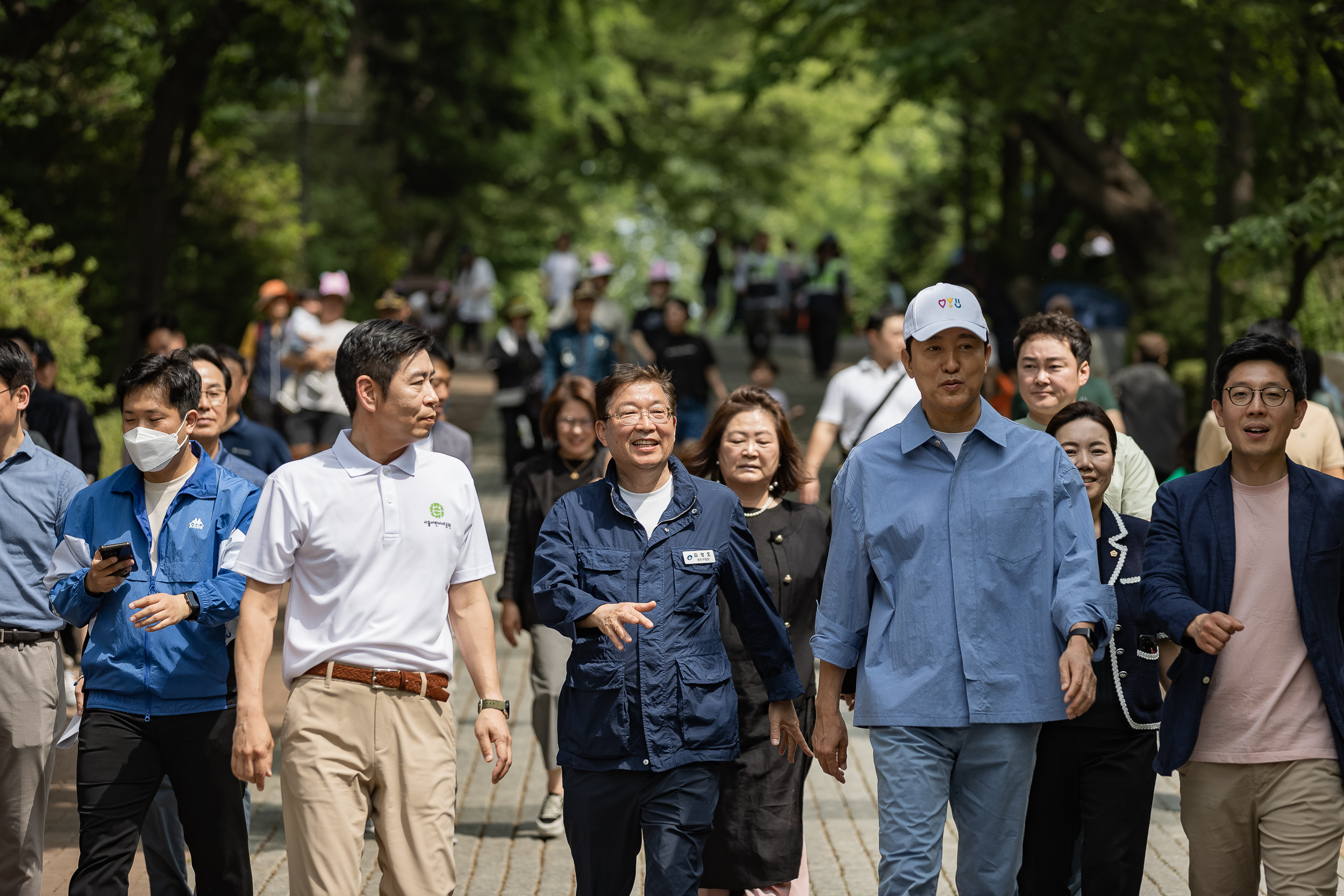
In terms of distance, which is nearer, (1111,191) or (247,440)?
(247,440)

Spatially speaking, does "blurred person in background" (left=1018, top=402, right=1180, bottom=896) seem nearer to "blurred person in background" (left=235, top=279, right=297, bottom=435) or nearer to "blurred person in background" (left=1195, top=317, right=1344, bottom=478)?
"blurred person in background" (left=1195, top=317, right=1344, bottom=478)

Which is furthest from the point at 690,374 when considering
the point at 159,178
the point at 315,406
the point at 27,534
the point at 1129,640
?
the point at 1129,640

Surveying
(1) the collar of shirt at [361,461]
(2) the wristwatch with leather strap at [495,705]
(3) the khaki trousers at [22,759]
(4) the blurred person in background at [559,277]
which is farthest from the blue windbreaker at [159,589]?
(4) the blurred person in background at [559,277]

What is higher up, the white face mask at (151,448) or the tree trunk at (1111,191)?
the tree trunk at (1111,191)

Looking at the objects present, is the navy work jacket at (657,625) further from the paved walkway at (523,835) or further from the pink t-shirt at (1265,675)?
the paved walkway at (523,835)

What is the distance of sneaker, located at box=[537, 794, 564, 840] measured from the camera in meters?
7.24

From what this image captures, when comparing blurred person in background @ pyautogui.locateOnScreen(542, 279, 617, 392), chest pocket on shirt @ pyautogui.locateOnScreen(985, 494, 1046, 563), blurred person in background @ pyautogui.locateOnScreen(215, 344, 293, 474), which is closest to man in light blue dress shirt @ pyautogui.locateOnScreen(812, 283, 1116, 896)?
chest pocket on shirt @ pyautogui.locateOnScreen(985, 494, 1046, 563)

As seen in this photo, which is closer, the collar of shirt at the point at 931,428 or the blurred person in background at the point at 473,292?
the collar of shirt at the point at 931,428

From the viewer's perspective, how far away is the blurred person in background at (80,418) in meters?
8.93

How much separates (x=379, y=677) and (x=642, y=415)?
3.72ft

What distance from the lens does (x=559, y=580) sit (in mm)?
4734

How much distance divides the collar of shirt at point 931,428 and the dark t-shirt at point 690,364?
9565 millimetres

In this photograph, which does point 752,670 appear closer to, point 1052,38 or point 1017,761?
point 1017,761

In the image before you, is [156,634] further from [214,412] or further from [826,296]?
[826,296]
